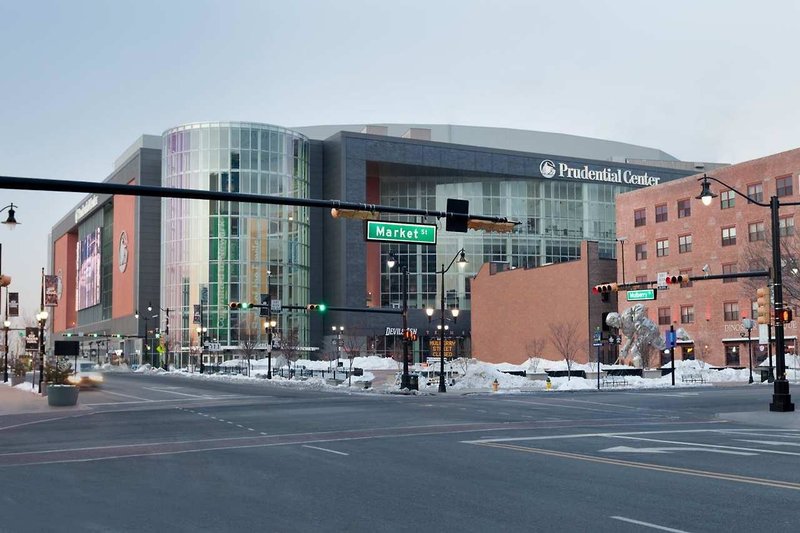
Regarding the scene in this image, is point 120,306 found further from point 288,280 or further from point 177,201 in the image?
point 288,280

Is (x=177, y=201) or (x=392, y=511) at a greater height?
(x=177, y=201)

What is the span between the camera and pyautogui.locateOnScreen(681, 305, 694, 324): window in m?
83.3

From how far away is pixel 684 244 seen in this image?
84.4 meters

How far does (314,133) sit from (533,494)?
510 ft

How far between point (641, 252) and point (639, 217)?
372 cm

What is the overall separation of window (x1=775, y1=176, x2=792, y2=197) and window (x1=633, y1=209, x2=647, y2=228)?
53.3 feet

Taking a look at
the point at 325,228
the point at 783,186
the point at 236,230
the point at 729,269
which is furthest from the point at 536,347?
the point at 236,230

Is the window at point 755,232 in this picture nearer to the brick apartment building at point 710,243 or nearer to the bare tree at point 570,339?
the brick apartment building at point 710,243

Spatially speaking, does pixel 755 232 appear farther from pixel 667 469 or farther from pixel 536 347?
pixel 667 469

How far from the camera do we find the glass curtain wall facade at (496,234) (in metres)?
129

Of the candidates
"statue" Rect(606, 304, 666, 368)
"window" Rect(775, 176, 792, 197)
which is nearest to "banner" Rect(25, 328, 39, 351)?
"statue" Rect(606, 304, 666, 368)

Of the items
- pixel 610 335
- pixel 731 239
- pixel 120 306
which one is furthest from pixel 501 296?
pixel 120 306

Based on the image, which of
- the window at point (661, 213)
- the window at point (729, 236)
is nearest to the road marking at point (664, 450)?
the window at point (729, 236)

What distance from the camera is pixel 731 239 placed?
79.1m
